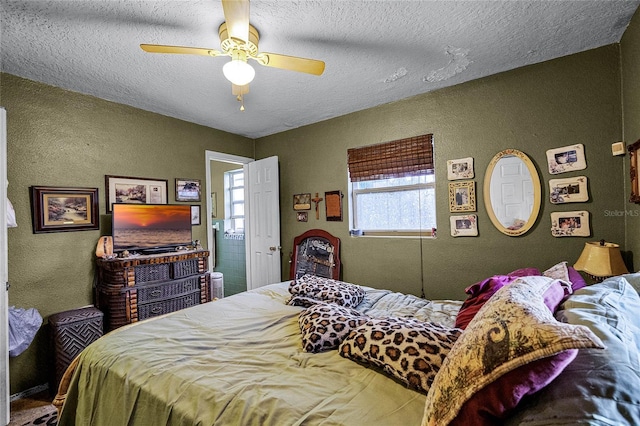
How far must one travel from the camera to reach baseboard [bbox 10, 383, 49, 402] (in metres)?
2.36

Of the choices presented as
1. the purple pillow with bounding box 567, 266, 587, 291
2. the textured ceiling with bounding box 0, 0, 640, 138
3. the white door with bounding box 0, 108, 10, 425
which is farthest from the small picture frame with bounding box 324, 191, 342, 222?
the white door with bounding box 0, 108, 10, 425

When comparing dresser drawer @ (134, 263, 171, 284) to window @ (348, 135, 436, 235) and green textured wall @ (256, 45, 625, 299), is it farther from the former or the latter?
window @ (348, 135, 436, 235)

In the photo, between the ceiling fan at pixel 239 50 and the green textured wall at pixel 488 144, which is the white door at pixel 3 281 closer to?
the ceiling fan at pixel 239 50

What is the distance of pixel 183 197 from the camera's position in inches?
140

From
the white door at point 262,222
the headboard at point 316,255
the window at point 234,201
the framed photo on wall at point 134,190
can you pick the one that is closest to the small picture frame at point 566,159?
the headboard at point 316,255

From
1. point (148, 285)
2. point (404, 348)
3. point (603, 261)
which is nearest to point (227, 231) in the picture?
point (148, 285)

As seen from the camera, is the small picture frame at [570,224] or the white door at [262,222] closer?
the small picture frame at [570,224]

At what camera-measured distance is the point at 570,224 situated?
231cm

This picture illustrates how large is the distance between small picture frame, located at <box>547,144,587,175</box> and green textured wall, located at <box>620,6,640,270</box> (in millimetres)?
246

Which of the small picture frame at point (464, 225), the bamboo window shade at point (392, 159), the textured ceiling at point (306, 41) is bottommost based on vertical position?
the small picture frame at point (464, 225)

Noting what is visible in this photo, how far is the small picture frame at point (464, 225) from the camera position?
2716 mm

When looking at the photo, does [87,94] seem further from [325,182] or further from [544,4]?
[544,4]

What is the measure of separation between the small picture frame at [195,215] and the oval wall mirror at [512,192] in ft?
10.5

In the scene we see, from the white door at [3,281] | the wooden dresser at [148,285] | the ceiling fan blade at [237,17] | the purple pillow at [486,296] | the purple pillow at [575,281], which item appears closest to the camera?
the purple pillow at [486,296]
